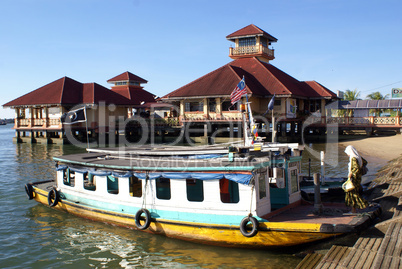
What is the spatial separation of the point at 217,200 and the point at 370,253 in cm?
406

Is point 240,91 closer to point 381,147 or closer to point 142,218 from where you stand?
point 142,218

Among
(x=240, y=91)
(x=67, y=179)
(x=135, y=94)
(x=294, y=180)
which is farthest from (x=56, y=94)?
(x=294, y=180)

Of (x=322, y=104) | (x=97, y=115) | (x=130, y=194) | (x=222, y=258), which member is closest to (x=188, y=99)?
(x=97, y=115)

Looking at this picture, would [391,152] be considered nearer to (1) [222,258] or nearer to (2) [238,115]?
(2) [238,115]

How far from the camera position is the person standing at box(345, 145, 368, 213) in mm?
9992

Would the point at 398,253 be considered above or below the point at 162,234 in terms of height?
above

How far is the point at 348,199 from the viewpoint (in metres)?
10.3

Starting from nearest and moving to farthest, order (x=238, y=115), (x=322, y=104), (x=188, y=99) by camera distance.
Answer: (x=238, y=115) → (x=188, y=99) → (x=322, y=104)

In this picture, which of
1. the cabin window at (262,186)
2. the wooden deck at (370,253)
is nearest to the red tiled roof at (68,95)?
the cabin window at (262,186)

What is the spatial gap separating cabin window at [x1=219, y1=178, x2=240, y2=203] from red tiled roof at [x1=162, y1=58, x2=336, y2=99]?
77.1 ft

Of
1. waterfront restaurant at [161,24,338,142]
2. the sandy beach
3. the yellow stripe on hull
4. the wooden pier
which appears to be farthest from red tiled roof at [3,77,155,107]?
the wooden pier

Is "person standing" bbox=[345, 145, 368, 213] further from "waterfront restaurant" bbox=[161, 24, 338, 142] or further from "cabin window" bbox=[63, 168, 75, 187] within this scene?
"waterfront restaurant" bbox=[161, 24, 338, 142]

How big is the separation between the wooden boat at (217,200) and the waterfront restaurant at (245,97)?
2224cm

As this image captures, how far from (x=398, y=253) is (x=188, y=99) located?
31992mm
